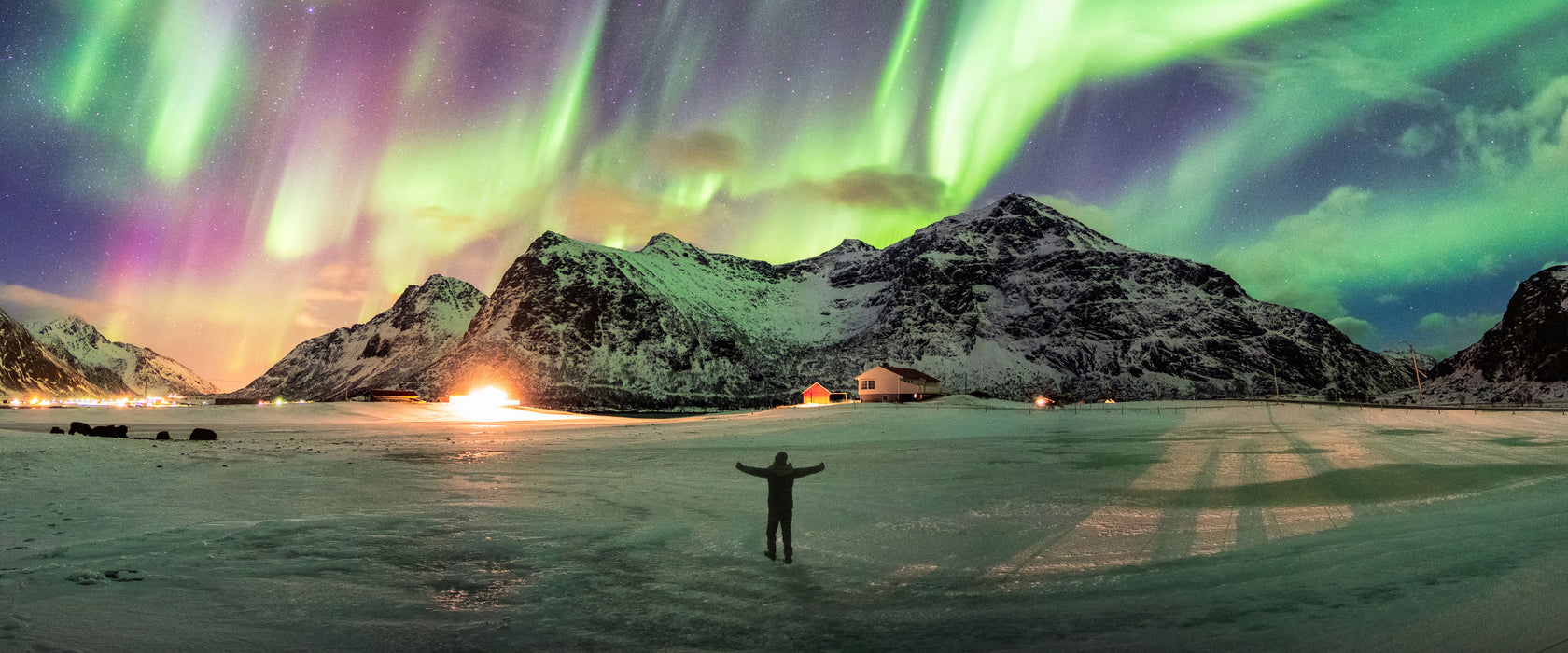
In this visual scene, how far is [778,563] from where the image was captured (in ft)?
37.8

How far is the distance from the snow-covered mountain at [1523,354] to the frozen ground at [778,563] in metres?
136

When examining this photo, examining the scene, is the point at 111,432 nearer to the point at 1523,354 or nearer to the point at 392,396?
the point at 392,396

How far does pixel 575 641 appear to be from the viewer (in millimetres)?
7762

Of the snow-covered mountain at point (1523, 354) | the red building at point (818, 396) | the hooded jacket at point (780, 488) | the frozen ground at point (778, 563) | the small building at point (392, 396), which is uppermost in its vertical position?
the snow-covered mountain at point (1523, 354)

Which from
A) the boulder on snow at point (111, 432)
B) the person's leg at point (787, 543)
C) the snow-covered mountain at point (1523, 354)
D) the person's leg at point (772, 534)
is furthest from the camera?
the snow-covered mountain at point (1523, 354)

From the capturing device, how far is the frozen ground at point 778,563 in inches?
304

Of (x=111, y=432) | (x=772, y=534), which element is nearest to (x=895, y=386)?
(x=111, y=432)

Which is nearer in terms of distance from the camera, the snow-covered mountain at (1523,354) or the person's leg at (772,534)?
the person's leg at (772,534)

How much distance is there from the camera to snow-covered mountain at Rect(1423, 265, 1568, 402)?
119 m

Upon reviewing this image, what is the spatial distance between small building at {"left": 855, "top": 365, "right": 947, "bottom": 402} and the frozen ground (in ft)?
307

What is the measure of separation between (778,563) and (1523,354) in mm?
173646

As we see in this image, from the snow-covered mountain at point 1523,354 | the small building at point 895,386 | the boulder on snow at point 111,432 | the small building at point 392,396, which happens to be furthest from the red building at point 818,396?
the snow-covered mountain at point 1523,354

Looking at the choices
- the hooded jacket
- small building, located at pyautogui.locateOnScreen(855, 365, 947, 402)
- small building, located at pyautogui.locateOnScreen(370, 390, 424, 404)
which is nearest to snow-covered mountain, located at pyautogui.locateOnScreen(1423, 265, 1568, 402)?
small building, located at pyautogui.locateOnScreen(855, 365, 947, 402)

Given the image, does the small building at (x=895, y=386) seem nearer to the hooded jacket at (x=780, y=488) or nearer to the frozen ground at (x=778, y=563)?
the frozen ground at (x=778, y=563)
